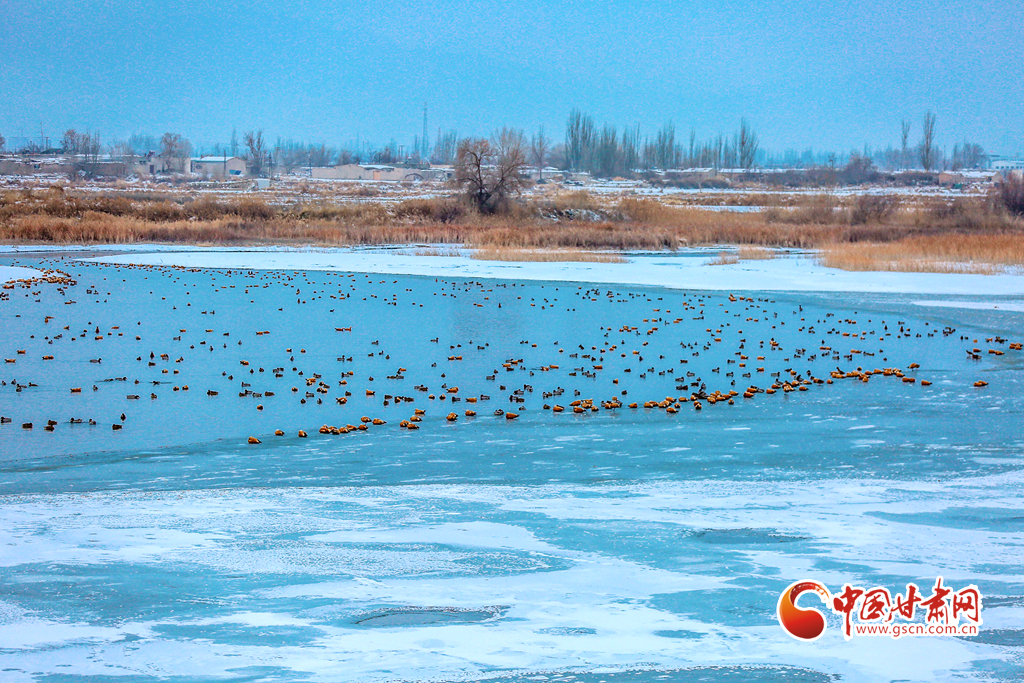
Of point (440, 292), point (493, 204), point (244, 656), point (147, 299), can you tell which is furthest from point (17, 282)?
point (493, 204)

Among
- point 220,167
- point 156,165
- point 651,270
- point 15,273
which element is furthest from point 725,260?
point 156,165

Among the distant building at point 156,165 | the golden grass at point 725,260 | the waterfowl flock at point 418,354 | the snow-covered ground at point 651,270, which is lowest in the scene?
the waterfowl flock at point 418,354

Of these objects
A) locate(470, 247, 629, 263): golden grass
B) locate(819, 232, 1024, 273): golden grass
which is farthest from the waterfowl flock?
locate(470, 247, 629, 263): golden grass

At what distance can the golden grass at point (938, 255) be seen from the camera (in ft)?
109

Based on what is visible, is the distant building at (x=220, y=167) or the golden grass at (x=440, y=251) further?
the distant building at (x=220, y=167)

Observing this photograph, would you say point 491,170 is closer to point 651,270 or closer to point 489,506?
point 651,270

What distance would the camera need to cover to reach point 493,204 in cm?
6216

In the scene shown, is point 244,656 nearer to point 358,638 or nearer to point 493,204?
point 358,638

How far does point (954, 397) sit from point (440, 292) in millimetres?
15836

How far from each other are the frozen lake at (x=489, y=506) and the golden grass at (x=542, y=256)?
20.1 metres

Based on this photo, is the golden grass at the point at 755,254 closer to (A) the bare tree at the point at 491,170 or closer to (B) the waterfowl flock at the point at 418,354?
(B) the waterfowl flock at the point at 418,354

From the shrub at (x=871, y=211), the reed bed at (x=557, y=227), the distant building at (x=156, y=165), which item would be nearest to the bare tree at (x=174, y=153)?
the distant building at (x=156, y=165)

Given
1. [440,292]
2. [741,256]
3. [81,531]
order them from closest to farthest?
1. [81,531]
2. [440,292]
3. [741,256]

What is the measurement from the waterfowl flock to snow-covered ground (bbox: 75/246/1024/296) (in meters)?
3.66
